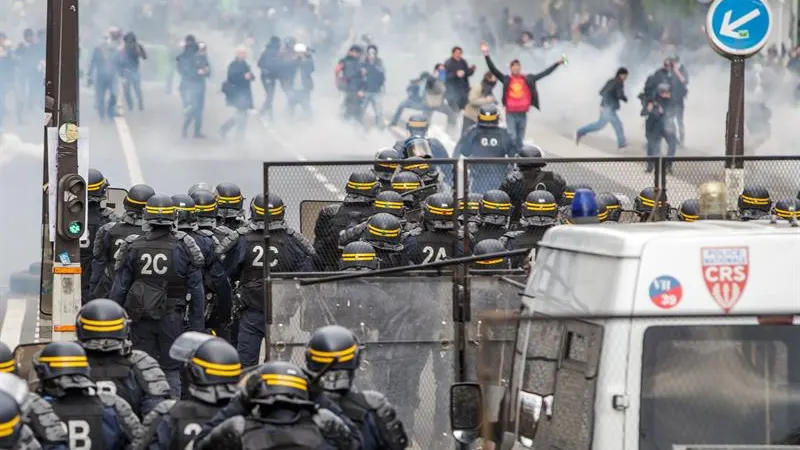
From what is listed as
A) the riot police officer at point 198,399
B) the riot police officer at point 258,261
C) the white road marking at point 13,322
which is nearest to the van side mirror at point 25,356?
the riot police officer at point 198,399

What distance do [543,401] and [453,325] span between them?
494cm

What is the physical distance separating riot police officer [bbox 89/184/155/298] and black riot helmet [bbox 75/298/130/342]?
5.33 m

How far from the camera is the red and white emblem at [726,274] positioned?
591cm

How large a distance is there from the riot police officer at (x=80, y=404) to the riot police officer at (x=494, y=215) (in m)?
6.36

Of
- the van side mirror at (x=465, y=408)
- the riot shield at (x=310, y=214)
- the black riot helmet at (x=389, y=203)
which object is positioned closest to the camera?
the van side mirror at (x=465, y=408)

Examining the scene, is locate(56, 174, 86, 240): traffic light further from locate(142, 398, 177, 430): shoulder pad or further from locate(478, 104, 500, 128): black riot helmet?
locate(478, 104, 500, 128): black riot helmet

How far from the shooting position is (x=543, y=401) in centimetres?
655

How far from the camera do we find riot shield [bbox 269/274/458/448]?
11.3m

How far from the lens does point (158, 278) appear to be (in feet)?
44.2

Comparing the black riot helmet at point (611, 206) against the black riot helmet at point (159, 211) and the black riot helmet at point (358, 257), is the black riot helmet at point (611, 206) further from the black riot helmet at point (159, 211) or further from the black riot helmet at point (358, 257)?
the black riot helmet at point (159, 211)

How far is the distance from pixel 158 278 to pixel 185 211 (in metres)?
1.06

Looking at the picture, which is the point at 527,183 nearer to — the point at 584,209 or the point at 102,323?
the point at 102,323

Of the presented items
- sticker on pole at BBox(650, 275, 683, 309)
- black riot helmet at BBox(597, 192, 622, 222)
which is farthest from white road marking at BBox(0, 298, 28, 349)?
sticker on pole at BBox(650, 275, 683, 309)

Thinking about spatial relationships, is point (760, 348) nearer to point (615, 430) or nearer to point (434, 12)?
point (615, 430)
